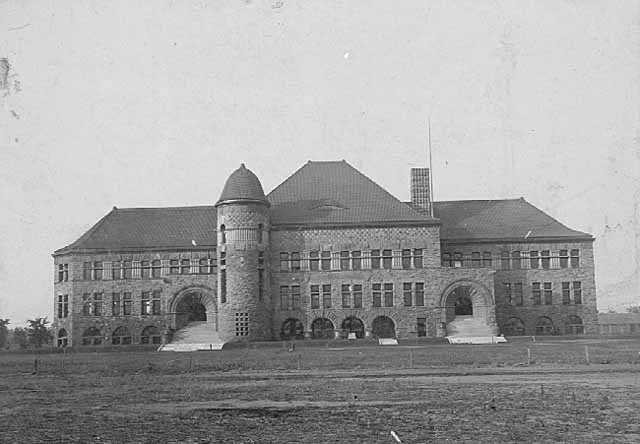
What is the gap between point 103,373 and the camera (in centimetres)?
2952

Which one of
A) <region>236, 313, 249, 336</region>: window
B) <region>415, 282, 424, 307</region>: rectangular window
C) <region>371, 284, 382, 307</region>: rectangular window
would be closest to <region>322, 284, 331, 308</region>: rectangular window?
<region>371, 284, 382, 307</region>: rectangular window

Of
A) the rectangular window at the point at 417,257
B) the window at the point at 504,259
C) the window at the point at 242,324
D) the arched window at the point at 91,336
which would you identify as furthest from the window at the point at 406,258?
the arched window at the point at 91,336

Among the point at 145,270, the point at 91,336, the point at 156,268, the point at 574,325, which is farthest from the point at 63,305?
the point at 574,325

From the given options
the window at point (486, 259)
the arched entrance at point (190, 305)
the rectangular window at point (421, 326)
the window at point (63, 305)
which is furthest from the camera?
the window at point (486, 259)

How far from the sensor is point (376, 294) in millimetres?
54375

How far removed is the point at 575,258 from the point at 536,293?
3741 mm

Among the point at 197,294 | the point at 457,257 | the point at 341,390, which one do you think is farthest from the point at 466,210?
the point at 341,390

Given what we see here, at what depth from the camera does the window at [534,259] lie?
191 feet

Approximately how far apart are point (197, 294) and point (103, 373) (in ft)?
88.2

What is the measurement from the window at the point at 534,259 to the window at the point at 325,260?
14.7 meters

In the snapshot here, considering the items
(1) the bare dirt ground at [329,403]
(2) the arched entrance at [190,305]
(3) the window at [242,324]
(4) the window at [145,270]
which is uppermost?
(4) the window at [145,270]

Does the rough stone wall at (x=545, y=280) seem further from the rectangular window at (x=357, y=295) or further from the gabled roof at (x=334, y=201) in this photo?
the rectangular window at (x=357, y=295)

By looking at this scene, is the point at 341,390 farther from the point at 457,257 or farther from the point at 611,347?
the point at 457,257

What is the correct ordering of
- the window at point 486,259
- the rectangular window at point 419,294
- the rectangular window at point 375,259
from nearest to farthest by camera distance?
the rectangular window at point 419,294, the rectangular window at point 375,259, the window at point 486,259
